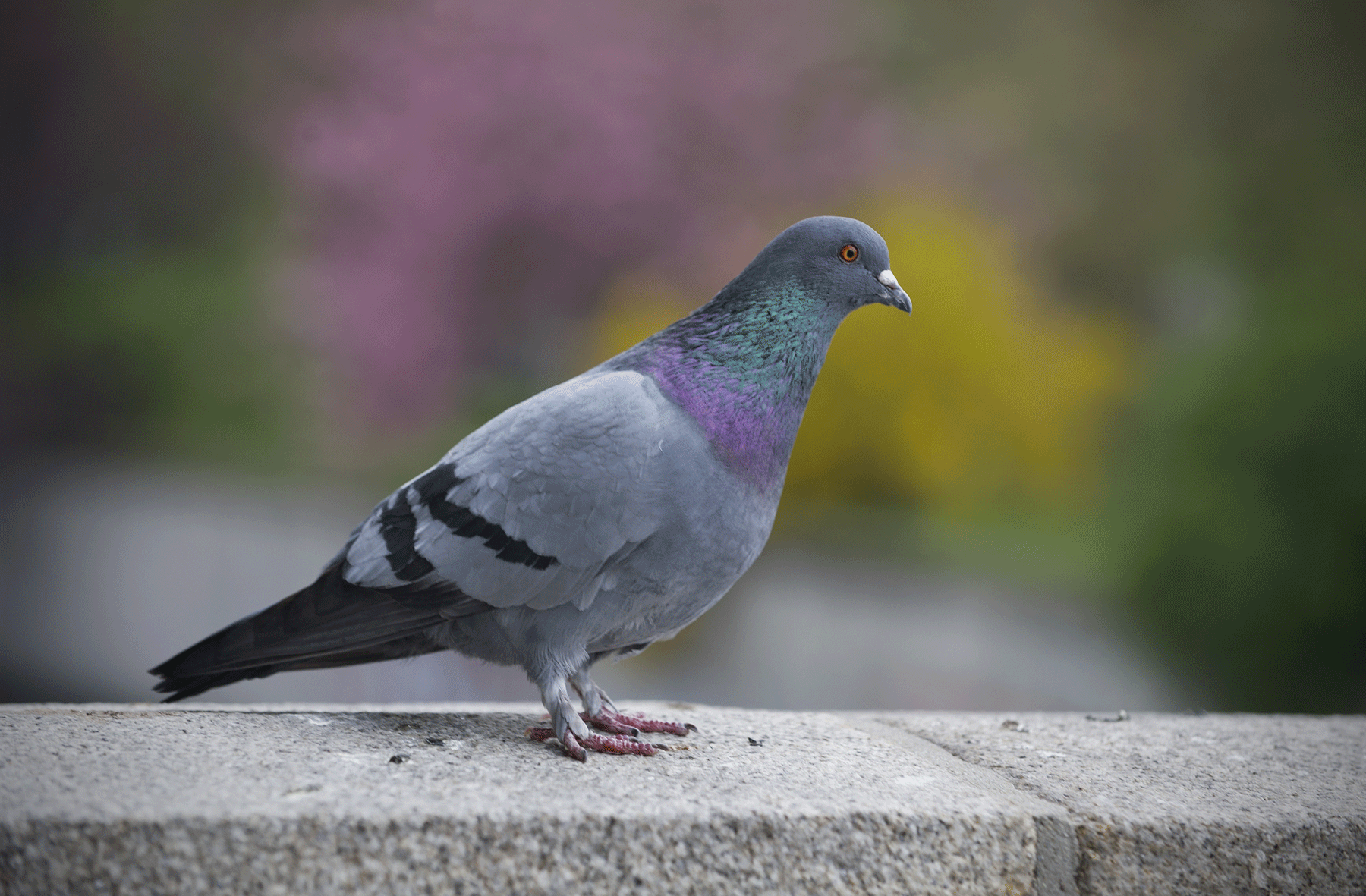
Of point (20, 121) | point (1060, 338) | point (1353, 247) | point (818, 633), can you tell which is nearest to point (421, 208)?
point (20, 121)

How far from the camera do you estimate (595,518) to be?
6.10 feet

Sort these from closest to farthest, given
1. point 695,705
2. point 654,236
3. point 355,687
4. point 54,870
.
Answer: point 54,870 → point 695,705 → point 355,687 → point 654,236

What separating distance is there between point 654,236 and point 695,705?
3430 millimetres

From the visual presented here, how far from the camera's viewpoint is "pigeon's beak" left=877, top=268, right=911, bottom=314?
2160mm

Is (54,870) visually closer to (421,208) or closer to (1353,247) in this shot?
(421,208)

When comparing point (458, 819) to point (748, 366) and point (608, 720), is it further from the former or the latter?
point (748, 366)

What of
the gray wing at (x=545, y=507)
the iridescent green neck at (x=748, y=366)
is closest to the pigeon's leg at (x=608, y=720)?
the gray wing at (x=545, y=507)

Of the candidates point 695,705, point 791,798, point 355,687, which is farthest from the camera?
point 355,687

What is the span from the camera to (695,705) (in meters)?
2.64

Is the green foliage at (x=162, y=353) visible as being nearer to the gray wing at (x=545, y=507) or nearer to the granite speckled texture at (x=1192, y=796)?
the gray wing at (x=545, y=507)

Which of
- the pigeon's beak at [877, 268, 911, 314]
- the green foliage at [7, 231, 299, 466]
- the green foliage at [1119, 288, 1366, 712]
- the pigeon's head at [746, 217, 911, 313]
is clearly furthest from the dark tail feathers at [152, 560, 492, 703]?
the green foliage at [1119, 288, 1366, 712]

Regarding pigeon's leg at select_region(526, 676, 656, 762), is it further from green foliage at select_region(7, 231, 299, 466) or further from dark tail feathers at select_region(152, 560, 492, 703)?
green foliage at select_region(7, 231, 299, 466)

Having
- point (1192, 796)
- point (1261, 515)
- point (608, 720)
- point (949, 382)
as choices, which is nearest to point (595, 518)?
point (608, 720)

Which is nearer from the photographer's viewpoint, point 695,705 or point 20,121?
point 695,705
